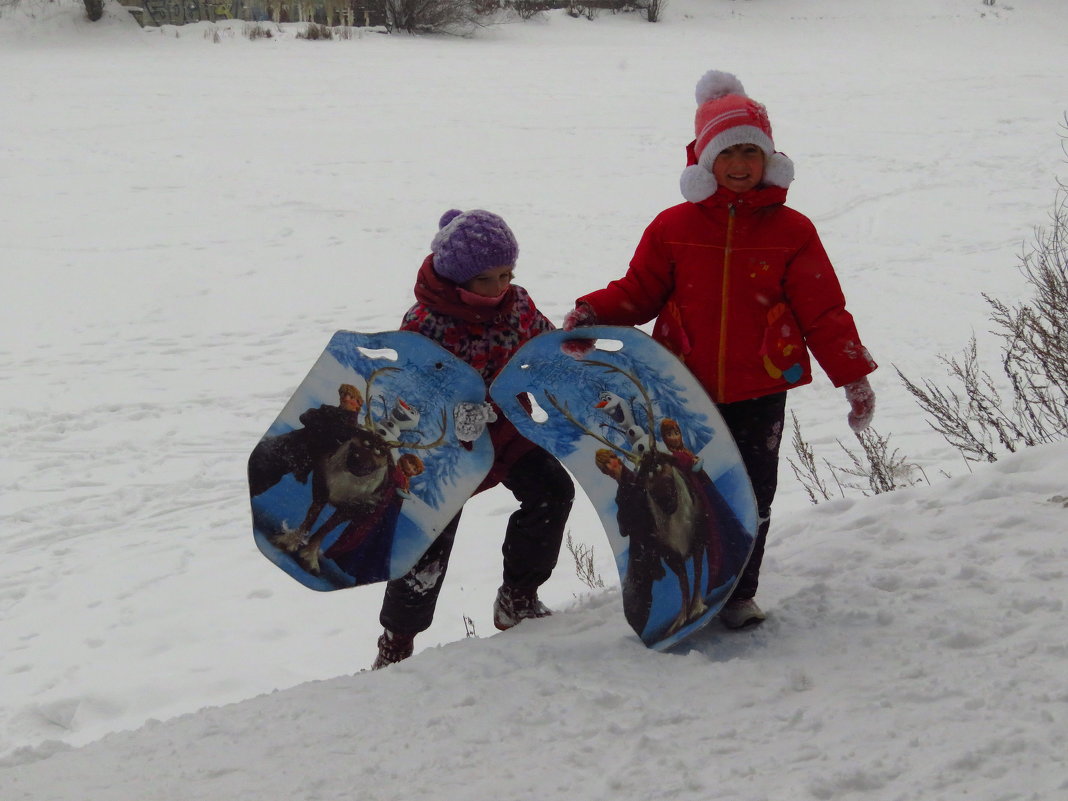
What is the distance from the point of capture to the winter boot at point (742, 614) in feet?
9.27

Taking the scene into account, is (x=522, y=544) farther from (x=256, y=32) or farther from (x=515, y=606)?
(x=256, y=32)

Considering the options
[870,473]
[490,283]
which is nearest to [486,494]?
[870,473]

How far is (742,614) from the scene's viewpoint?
2.83m

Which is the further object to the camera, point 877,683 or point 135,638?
point 135,638

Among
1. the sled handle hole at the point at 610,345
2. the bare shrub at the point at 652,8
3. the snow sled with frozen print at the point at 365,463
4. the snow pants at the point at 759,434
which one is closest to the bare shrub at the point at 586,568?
the sled handle hole at the point at 610,345

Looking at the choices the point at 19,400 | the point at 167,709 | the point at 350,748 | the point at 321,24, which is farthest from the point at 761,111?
the point at 321,24

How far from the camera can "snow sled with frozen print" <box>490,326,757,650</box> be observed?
2688mm

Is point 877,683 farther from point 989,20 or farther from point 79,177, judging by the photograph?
point 989,20

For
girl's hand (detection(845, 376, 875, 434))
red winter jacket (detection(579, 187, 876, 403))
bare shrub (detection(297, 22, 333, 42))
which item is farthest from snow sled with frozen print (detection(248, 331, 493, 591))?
bare shrub (detection(297, 22, 333, 42))

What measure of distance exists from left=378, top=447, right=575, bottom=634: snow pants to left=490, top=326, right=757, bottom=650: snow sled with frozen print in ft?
0.45

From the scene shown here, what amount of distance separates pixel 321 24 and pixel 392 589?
18971mm

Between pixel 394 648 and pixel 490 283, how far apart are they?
117 cm

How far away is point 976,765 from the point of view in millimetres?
1974

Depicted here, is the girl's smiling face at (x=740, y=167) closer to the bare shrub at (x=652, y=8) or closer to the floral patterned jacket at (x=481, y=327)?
the floral patterned jacket at (x=481, y=327)
